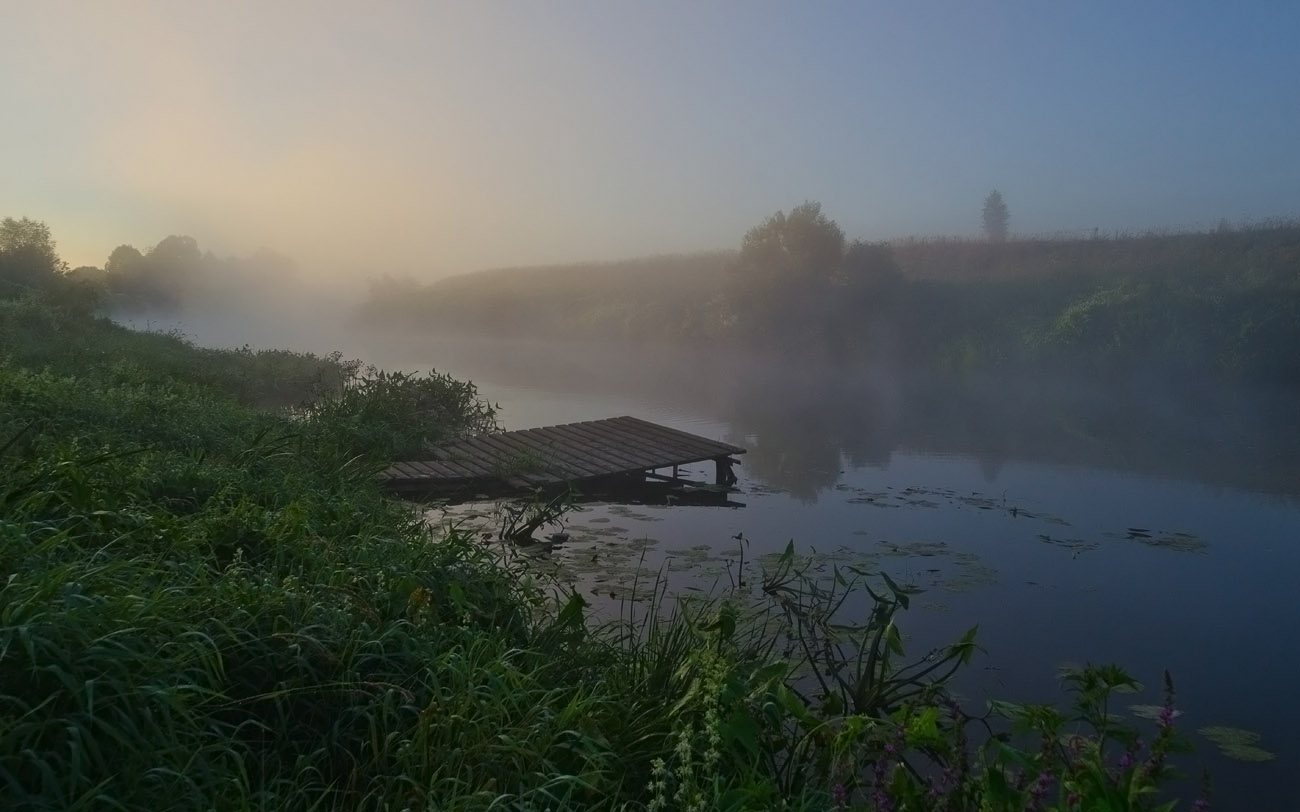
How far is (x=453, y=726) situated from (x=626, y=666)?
858mm

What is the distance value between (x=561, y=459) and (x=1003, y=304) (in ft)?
68.3

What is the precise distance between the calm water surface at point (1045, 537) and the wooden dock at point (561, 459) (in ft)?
1.57

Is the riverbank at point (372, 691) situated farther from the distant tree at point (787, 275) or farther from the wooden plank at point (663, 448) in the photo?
the distant tree at point (787, 275)

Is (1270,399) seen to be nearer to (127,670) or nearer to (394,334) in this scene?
(127,670)

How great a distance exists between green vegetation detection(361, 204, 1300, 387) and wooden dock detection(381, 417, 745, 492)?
15.8 m

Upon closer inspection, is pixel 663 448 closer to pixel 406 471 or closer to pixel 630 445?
pixel 630 445

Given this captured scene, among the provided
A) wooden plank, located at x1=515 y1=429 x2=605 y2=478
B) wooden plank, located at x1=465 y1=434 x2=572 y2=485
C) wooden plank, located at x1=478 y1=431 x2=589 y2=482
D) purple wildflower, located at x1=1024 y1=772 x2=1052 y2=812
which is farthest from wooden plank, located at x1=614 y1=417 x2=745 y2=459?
purple wildflower, located at x1=1024 y1=772 x2=1052 y2=812

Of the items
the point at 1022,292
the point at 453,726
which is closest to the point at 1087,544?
the point at 453,726

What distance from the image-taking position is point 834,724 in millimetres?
2678

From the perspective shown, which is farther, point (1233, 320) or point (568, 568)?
point (1233, 320)

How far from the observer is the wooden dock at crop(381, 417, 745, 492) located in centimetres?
744

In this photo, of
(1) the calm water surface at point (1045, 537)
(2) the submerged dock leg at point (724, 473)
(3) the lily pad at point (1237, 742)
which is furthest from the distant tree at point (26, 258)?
(3) the lily pad at point (1237, 742)

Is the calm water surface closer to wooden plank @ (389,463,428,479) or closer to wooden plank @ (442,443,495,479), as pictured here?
wooden plank @ (442,443,495,479)

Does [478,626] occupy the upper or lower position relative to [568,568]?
upper
